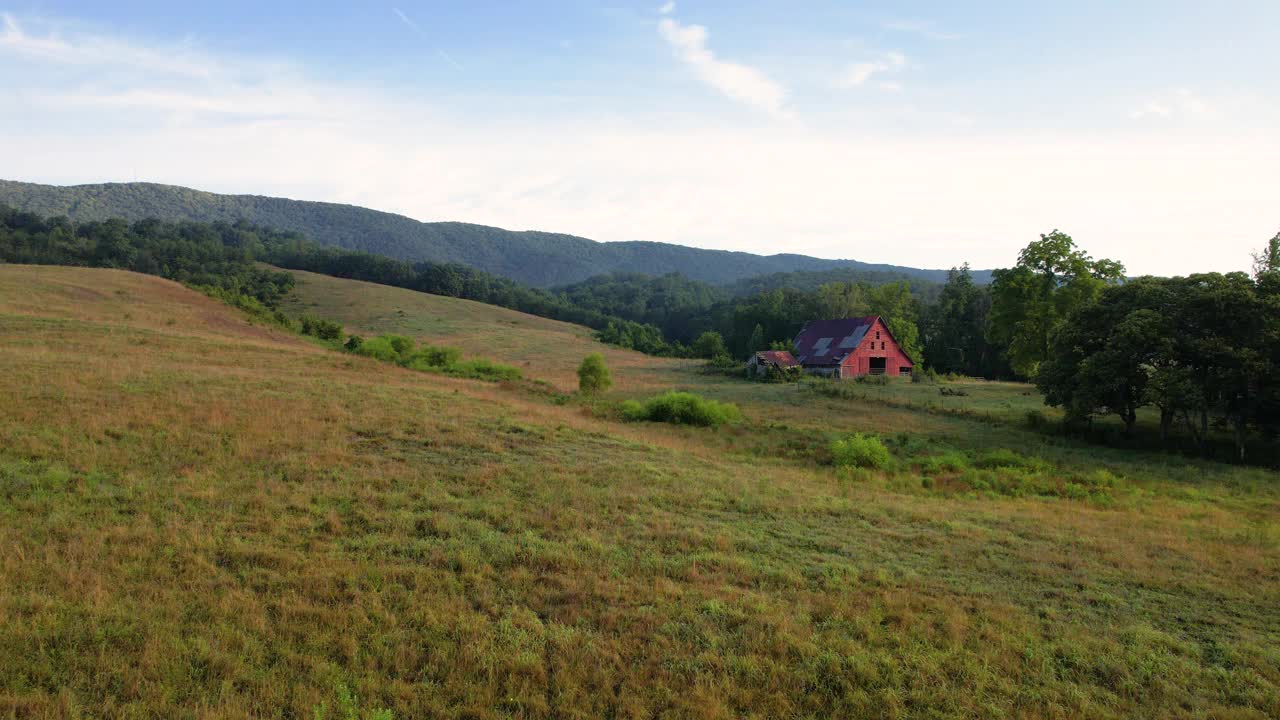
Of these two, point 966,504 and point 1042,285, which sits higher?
point 1042,285

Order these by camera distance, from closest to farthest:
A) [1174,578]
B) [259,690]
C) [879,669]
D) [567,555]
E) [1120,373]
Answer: [259,690] < [879,669] < [567,555] < [1174,578] < [1120,373]

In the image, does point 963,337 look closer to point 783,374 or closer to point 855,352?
point 855,352

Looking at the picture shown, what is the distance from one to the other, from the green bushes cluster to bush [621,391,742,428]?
13.9 m

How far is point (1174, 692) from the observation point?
611 centimetres

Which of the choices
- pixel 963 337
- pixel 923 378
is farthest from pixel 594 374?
pixel 963 337

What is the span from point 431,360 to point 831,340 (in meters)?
36.2

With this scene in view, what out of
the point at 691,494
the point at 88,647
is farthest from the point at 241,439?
the point at 691,494

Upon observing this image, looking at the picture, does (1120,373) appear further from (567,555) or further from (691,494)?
(567,555)

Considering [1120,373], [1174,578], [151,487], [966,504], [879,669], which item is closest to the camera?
[879,669]

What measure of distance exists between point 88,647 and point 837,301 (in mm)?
84350

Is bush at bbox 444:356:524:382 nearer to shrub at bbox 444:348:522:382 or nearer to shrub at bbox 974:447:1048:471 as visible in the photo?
shrub at bbox 444:348:522:382

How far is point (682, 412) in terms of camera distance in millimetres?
25266

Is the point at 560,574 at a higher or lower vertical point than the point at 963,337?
lower

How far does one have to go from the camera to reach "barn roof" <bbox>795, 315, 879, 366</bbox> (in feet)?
185
